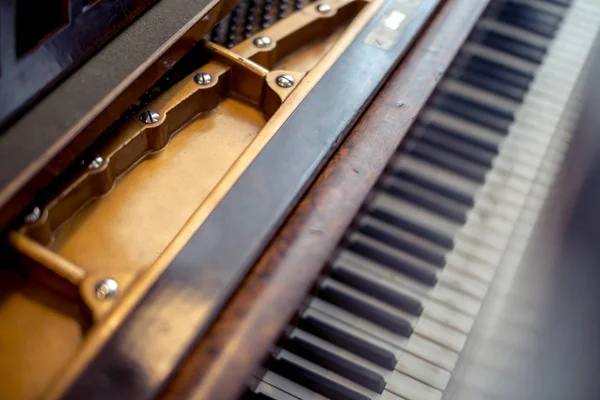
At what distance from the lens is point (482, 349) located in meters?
1.28

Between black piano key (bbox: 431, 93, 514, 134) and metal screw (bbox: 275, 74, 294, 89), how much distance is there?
545 millimetres

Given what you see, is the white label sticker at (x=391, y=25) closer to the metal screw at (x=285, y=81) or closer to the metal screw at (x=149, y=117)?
the metal screw at (x=285, y=81)

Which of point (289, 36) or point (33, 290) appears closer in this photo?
point (33, 290)

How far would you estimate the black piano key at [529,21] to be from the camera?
1821 mm

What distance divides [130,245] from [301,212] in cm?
28

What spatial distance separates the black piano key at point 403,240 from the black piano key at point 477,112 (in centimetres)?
40

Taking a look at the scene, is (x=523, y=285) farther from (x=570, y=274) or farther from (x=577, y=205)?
(x=577, y=205)

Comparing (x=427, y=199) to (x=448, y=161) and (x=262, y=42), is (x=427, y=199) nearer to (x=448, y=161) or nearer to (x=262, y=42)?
(x=448, y=161)

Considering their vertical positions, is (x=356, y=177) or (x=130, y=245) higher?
(x=356, y=177)

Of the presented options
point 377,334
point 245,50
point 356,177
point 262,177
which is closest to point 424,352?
point 377,334

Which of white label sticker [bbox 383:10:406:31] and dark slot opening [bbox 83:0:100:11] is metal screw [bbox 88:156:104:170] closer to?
dark slot opening [bbox 83:0:100:11]

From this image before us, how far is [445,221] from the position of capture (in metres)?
1.43

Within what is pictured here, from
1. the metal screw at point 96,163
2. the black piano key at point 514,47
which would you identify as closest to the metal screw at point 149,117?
the metal screw at point 96,163

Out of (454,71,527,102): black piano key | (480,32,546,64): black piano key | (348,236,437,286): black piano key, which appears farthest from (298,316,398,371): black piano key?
(480,32,546,64): black piano key
